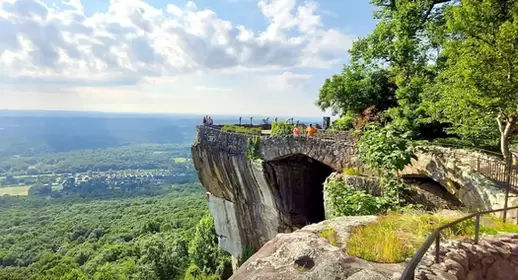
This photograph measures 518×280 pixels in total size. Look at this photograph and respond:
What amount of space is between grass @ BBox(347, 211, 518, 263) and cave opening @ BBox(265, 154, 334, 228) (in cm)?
1047

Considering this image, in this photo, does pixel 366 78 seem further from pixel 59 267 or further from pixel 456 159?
pixel 59 267

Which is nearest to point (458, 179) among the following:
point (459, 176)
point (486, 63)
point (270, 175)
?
point (459, 176)

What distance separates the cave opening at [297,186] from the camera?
1830cm

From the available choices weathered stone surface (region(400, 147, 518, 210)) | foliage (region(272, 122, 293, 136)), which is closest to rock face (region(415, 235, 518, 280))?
weathered stone surface (region(400, 147, 518, 210))

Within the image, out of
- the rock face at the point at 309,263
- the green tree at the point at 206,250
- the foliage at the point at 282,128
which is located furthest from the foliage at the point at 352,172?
the green tree at the point at 206,250

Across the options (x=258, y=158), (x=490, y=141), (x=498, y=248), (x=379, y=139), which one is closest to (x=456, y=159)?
(x=379, y=139)

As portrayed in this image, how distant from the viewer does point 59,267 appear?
48.9 metres

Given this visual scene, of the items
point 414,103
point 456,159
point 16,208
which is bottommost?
point 16,208

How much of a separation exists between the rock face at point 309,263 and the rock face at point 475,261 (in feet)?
1.67

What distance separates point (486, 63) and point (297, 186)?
9.65 meters

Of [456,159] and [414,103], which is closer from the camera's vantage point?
[456,159]

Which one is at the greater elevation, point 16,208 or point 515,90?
point 515,90

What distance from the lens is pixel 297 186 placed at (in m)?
18.6

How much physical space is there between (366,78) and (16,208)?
473ft
